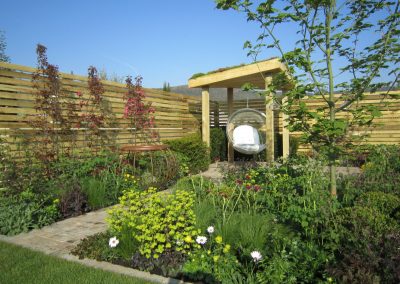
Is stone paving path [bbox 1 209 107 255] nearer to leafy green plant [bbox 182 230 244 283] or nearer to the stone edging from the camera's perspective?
the stone edging

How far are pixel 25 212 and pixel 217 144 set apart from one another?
7.46 m

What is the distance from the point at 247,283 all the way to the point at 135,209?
138 cm

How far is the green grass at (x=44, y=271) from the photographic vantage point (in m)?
2.80

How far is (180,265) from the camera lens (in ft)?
9.64

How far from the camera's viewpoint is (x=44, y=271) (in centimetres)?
301

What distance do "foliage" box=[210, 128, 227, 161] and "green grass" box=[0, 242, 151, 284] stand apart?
7676 mm

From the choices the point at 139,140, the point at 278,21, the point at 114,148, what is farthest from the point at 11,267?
the point at 139,140

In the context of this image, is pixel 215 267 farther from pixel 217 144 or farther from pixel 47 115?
pixel 217 144

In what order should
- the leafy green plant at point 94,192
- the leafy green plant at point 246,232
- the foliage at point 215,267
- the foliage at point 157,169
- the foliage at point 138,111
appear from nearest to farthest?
the foliage at point 215,267 < the leafy green plant at point 246,232 < the leafy green plant at point 94,192 < the foliage at point 157,169 < the foliage at point 138,111

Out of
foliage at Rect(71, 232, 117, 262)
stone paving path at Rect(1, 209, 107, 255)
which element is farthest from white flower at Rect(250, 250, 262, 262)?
stone paving path at Rect(1, 209, 107, 255)

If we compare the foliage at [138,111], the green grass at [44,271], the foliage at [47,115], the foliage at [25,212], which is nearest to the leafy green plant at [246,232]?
the green grass at [44,271]

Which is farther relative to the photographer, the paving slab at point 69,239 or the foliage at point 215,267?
the paving slab at point 69,239

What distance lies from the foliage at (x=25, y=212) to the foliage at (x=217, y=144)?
6.55 m

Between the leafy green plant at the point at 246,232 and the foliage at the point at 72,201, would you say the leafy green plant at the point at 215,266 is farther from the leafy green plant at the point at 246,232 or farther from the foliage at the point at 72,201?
the foliage at the point at 72,201
